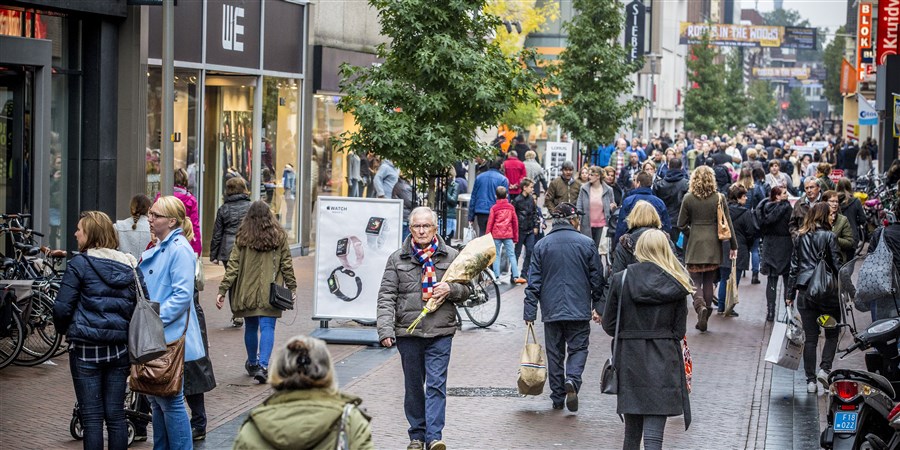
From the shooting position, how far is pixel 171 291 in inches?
326

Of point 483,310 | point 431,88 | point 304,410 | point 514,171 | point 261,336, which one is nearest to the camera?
point 304,410

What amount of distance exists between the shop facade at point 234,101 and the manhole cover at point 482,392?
7.26 m

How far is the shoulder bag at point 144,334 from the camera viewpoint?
767 cm

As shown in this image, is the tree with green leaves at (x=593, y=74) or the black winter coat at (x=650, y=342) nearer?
the black winter coat at (x=650, y=342)

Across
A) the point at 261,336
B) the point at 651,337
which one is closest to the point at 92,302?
the point at 651,337

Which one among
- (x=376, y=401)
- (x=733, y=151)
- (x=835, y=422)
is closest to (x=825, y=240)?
(x=835, y=422)

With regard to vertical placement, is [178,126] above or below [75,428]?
above

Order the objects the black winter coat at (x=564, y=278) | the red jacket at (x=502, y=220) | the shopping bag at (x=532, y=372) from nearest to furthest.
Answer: the shopping bag at (x=532, y=372) → the black winter coat at (x=564, y=278) → the red jacket at (x=502, y=220)

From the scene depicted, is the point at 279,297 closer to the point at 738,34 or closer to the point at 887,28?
the point at 887,28

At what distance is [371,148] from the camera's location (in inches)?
608

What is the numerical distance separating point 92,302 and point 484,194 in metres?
13.0

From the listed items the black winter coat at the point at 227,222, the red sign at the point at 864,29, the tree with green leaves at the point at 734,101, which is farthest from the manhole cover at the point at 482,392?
the tree with green leaves at the point at 734,101

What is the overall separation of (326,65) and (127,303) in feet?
53.8

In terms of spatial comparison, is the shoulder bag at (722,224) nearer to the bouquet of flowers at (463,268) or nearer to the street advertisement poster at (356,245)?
the street advertisement poster at (356,245)
